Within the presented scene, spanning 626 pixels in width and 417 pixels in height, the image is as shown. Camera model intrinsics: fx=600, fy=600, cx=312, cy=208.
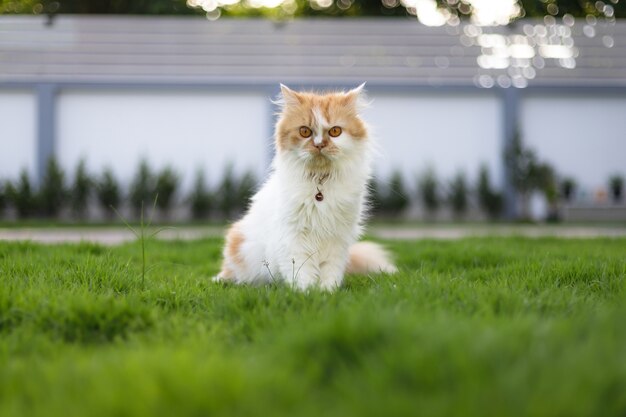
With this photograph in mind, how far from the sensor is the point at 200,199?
1163cm

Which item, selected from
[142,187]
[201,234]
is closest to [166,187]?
[142,187]

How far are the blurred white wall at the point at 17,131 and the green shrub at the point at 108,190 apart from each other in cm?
160

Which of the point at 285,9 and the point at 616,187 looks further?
the point at 285,9

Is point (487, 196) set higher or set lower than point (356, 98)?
lower

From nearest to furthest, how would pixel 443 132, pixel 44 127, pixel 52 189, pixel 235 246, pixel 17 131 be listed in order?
pixel 235 246, pixel 52 189, pixel 44 127, pixel 17 131, pixel 443 132

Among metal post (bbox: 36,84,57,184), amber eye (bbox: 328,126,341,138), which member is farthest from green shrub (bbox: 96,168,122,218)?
amber eye (bbox: 328,126,341,138)

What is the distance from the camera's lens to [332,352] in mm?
1785

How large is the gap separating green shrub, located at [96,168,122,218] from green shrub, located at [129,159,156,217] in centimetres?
27

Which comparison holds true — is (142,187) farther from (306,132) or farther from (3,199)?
(306,132)

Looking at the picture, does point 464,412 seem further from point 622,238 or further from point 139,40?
point 139,40

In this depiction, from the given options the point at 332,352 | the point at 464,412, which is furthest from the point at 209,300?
the point at 464,412

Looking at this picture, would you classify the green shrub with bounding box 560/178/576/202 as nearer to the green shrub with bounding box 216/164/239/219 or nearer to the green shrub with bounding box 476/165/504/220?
the green shrub with bounding box 476/165/504/220

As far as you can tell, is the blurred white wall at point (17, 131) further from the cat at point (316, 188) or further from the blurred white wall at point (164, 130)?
the cat at point (316, 188)

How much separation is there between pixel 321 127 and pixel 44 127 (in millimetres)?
10336
